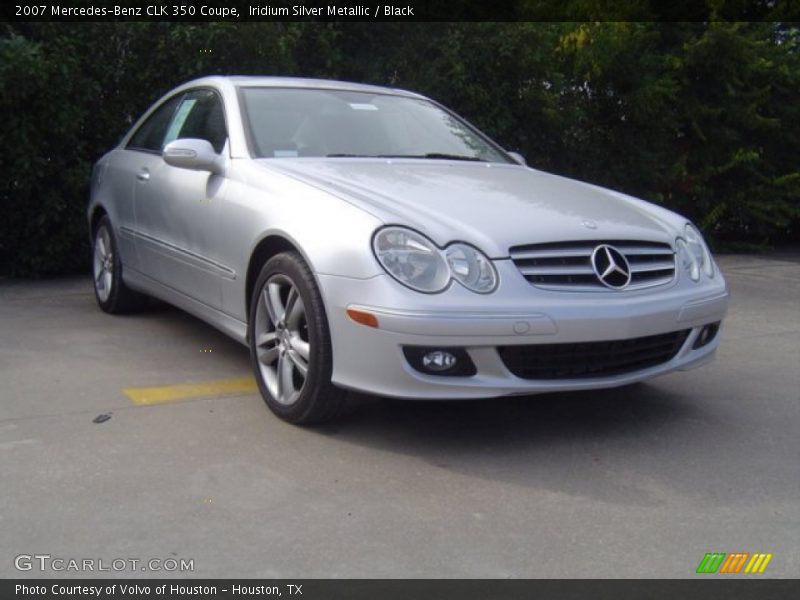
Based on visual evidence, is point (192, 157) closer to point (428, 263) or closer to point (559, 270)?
point (428, 263)

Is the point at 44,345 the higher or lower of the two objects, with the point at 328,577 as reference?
lower

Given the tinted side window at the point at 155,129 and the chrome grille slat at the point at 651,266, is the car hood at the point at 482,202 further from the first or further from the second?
the tinted side window at the point at 155,129

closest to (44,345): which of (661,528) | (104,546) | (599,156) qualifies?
(104,546)

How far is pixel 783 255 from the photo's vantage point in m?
11.4

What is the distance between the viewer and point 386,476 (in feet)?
13.1

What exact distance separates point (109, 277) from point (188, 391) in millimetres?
2024

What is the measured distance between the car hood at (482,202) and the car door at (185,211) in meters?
0.50

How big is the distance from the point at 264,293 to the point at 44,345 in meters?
1.99

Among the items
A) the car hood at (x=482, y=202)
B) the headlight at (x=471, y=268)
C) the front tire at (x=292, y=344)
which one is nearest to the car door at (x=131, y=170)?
the car hood at (x=482, y=202)

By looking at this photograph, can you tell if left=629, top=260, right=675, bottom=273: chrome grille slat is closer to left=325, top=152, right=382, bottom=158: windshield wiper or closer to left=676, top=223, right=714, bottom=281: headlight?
left=676, top=223, right=714, bottom=281: headlight

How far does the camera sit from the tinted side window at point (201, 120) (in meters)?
5.59

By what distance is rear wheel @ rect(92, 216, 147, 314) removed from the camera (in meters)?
6.70

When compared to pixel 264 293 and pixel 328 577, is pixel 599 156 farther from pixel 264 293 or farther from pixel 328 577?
Result: pixel 328 577
